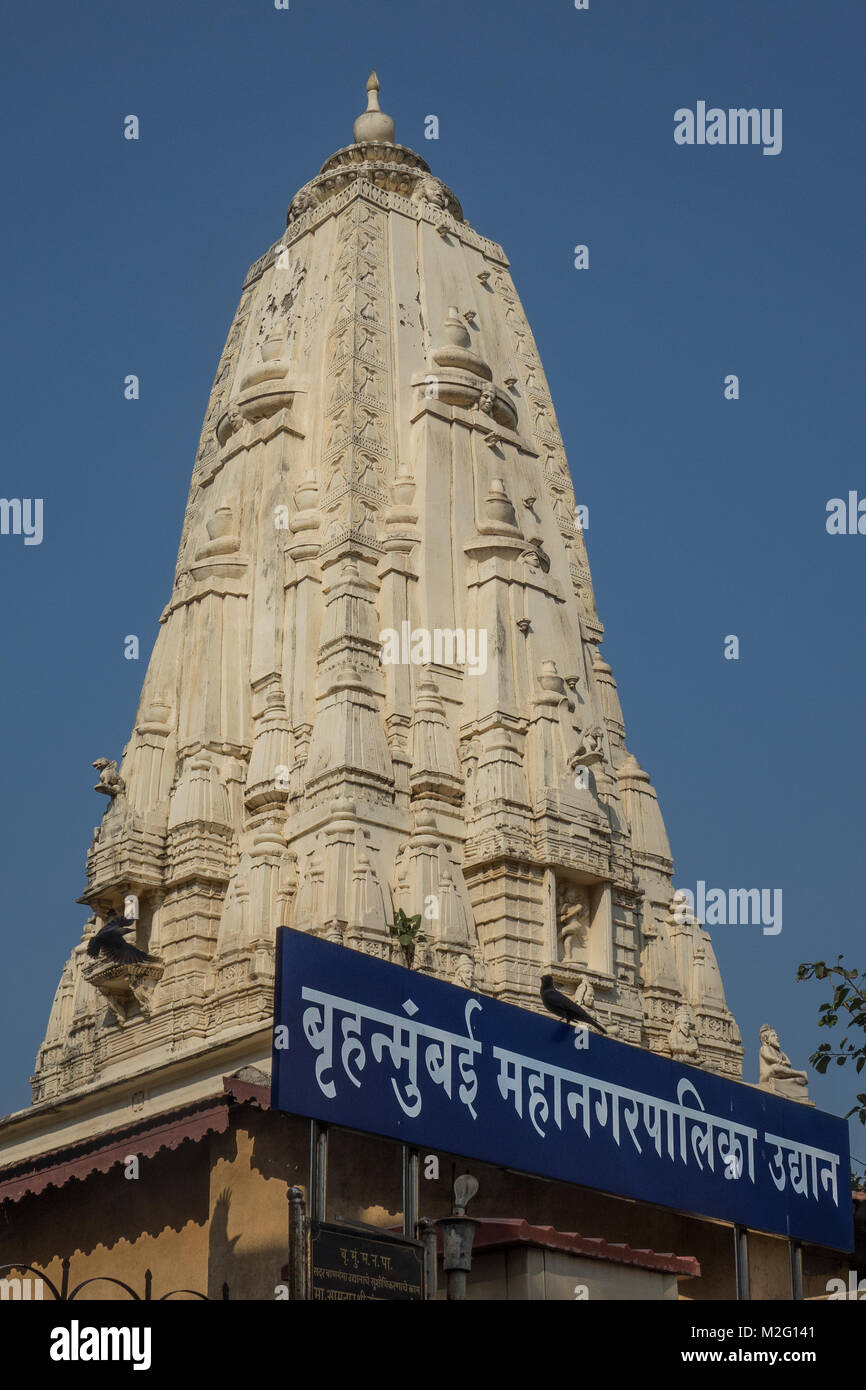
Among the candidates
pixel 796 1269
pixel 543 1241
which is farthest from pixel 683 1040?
pixel 543 1241

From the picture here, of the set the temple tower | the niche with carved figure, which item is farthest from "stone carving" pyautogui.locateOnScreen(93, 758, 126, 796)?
the niche with carved figure

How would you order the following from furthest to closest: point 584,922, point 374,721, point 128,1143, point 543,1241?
point 584,922 < point 374,721 < point 128,1143 < point 543,1241

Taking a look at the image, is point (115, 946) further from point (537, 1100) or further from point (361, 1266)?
point (361, 1266)

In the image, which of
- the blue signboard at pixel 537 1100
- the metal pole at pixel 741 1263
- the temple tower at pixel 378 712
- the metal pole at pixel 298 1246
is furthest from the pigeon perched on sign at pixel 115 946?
the metal pole at pixel 298 1246

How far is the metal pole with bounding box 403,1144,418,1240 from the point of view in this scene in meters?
16.9

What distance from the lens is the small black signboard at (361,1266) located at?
49.4 feet

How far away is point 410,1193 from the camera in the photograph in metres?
17.5

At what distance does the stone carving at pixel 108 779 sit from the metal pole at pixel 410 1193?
63.0 feet

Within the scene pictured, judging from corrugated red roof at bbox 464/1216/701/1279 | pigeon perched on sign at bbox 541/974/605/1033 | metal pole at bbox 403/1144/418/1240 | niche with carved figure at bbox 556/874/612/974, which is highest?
niche with carved figure at bbox 556/874/612/974

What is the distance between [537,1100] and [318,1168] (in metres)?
4.04

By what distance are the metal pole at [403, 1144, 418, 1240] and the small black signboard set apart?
2.34 feet

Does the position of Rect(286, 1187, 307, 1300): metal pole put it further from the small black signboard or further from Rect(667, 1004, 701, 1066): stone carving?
Rect(667, 1004, 701, 1066): stone carving
